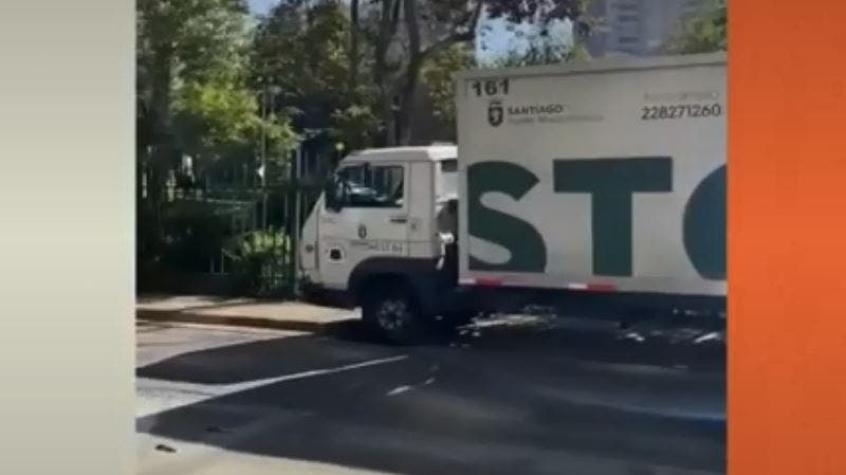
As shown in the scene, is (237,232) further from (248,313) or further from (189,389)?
(189,389)

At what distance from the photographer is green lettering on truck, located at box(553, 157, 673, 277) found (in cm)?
472

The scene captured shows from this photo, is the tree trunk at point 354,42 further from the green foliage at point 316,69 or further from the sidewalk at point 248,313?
the sidewalk at point 248,313

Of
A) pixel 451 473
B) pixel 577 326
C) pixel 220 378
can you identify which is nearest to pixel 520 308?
pixel 577 326

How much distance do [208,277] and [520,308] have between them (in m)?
1.09

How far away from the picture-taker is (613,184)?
15.6 feet

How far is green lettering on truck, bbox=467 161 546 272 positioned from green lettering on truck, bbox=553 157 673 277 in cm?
15

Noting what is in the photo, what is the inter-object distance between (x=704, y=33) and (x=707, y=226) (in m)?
0.69

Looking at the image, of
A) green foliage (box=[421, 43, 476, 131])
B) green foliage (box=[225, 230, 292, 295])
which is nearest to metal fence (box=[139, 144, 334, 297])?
green foliage (box=[225, 230, 292, 295])

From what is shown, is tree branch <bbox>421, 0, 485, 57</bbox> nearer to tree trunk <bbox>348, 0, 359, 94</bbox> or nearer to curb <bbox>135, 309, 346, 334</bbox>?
tree trunk <bbox>348, 0, 359, 94</bbox>

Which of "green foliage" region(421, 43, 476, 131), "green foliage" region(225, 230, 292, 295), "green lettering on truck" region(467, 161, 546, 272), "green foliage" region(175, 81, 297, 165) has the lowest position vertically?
"green foliage" region(225, 230, 292, 295)

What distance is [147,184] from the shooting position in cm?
412

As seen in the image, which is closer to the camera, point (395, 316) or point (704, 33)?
point (704, 33)
